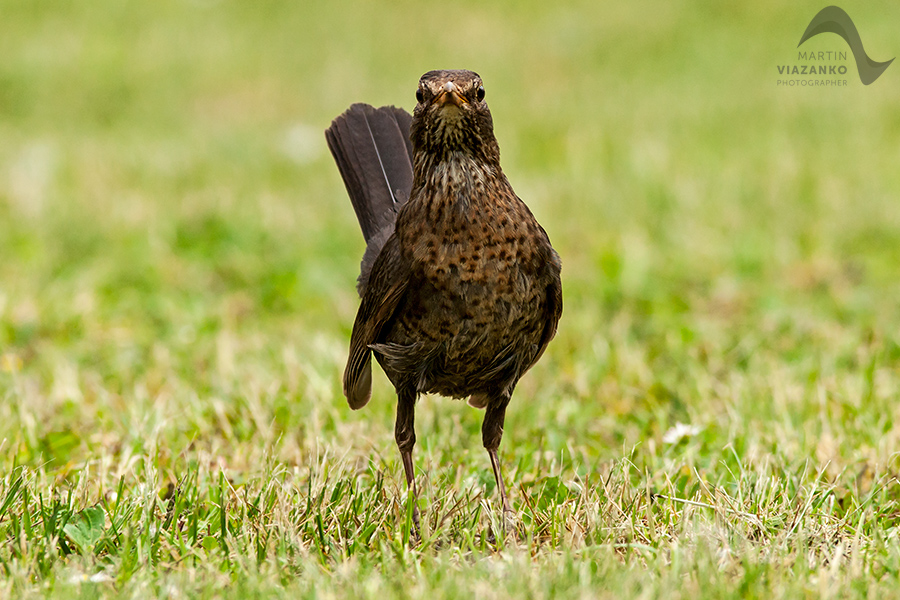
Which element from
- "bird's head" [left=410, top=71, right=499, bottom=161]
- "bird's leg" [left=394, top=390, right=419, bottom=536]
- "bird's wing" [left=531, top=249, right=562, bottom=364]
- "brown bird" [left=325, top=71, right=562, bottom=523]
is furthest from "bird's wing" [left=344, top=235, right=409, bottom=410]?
"bird's wing" [left=531, top=249, right=562, bottom=364]

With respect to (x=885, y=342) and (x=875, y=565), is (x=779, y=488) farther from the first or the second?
(x=885, y=342)

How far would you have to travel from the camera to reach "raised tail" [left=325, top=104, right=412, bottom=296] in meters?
3.82

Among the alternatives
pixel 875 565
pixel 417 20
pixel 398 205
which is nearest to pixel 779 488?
pixel 875 565

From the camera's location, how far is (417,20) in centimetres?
1390

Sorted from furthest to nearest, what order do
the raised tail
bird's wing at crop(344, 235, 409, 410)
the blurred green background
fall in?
the blurred green background
the raised tail
bird's wing at crop(344, 235, 409, 410)

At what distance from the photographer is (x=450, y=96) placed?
2.90 m

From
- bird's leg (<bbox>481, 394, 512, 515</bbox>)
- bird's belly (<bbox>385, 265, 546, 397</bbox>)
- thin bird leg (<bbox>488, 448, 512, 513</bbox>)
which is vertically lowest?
thin bird leg (<bbox>488, 448, 512, 513</bbox>)

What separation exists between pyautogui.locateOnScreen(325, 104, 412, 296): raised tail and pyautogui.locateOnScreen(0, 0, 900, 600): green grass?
899mm

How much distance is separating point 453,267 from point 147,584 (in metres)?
1.18

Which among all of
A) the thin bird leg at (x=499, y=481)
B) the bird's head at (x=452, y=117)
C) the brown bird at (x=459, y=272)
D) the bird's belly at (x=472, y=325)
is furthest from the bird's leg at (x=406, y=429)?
the bird's head at (x=452, y=117)

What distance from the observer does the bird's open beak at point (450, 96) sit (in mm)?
2902

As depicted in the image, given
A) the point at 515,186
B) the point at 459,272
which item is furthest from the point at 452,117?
the point at 515,186

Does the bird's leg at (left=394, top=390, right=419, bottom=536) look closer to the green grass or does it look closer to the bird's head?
the green grass

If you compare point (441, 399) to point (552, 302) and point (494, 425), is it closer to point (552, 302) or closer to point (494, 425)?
point (494, 425)
